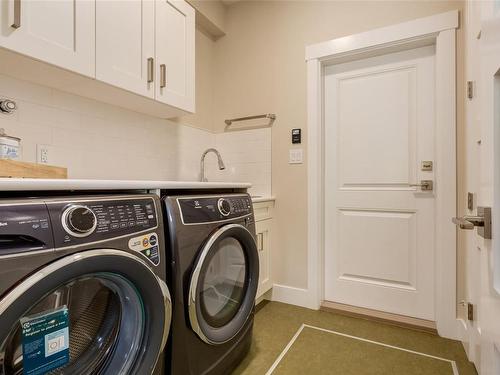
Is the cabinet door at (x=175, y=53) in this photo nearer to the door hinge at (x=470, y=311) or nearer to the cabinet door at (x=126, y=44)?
the cabinet door at (x=126, y=44)

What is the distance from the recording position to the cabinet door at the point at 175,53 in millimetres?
1631

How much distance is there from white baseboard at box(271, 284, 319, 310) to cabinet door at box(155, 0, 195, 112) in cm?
149

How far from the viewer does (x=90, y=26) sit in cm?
128

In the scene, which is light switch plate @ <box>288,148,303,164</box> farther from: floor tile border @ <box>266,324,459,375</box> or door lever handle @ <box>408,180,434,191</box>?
floor tile border @ <box>266,324,459,375</box>

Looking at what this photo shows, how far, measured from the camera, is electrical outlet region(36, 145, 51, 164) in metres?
1.40

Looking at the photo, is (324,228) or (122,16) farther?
(324,228)

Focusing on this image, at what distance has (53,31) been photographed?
116 centimetres

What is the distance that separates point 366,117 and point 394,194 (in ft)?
1.91

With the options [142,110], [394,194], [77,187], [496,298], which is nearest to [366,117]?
[394,194]

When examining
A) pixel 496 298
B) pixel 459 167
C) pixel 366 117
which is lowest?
pixel 496 298

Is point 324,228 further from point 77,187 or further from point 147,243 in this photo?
point 77,187

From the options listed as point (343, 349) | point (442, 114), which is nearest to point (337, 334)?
point (343, 349)

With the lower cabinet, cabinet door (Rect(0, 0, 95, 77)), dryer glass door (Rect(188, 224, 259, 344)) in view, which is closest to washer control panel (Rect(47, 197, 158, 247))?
dryer glass door (Rect(188, 224, 259, 344))

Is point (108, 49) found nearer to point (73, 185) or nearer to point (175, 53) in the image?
point (175, 53)
